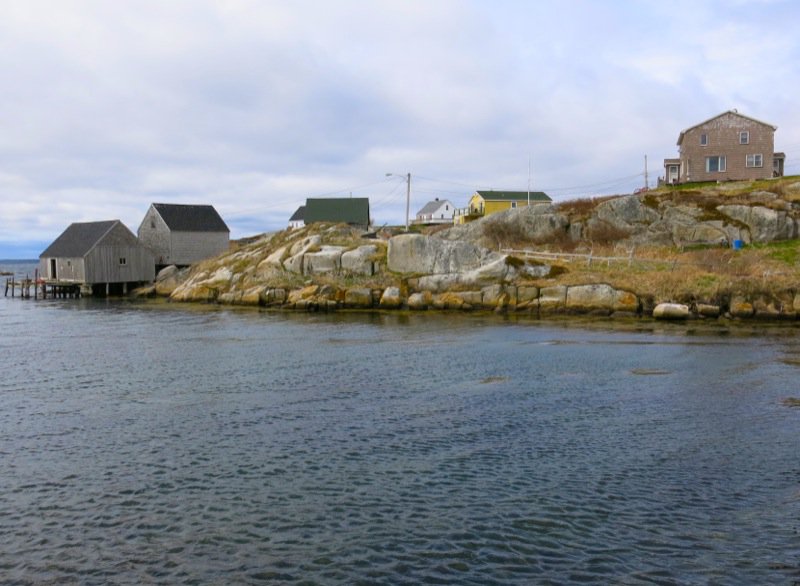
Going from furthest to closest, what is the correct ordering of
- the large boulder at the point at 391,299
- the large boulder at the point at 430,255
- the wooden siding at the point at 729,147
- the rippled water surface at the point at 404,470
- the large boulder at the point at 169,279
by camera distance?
the large boulder at the point at 169,279, the wooden siding at the point at 729,147, the large boulder at the point at 430,255, the large boulder at the point at 391,299, the rippled water surface at the point at 404,470

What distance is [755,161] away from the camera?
69.3 meters

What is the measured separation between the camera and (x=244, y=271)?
63.1 meters

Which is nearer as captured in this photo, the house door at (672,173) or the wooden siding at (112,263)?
the wooden siding at (112,263)

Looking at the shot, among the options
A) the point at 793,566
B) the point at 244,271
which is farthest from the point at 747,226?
the point at 793,566

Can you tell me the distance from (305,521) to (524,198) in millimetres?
89599

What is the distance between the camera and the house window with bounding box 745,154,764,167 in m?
69.1

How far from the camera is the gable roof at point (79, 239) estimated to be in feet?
247

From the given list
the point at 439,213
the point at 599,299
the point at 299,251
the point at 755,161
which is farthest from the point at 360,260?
the point at 439,213

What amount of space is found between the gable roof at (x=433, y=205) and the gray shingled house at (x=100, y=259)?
62.4 m

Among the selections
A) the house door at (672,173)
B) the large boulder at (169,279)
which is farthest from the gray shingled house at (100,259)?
the house door at (672,173)

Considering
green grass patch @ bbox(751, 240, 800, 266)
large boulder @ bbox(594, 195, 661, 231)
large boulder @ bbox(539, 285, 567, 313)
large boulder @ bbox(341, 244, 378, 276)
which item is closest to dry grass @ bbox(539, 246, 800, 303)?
green grass patch @ bbox(751, 240, 800, 266)

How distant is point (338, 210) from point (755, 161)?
57.6m

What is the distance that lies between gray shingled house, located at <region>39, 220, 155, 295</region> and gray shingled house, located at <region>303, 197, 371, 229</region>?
27819 millimetres

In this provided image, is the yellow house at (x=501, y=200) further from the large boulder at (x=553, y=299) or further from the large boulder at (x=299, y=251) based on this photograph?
the large boulder at (x=553, y=299)
